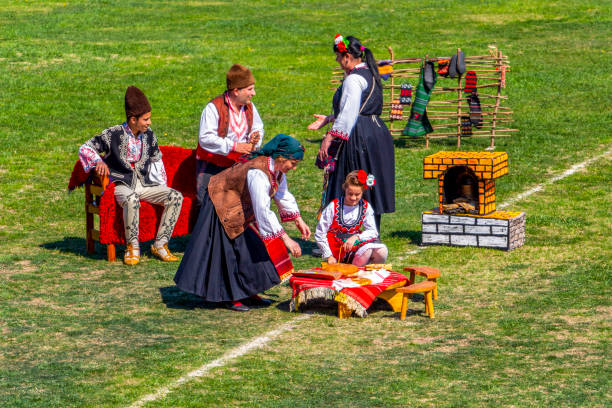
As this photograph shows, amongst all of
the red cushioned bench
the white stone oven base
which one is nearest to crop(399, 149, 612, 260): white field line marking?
the white stone oven base

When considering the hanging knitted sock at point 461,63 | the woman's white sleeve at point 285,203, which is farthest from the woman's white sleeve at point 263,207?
the hanging knitted sock at point 461,63

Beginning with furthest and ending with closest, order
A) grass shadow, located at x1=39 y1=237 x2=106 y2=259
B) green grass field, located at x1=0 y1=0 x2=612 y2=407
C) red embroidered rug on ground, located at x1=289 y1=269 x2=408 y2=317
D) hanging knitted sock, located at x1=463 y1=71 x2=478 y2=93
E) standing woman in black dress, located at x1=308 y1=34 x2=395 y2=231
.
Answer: hanging knitted sock, located at x1=463 y1=71 x2=478 y2=93 < grass shadow, located at x1=39 y1=237 x2=106 y2=259 < standing woman in black dress, located at x1=308 y1=34 x2=395 y2=231 < red embroidered rug on ground, located at x1=289 y1=269 x2=408 y2=317 < green grass field, located at x1=0 y1=0 x2=612 y2=407

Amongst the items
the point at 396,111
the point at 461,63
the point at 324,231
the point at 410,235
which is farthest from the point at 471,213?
the point at 396,111

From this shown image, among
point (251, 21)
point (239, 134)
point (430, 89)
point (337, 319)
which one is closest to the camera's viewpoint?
point (337, 319)

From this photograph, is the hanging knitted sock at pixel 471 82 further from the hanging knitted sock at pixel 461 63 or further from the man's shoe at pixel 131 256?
the man's shoe at pixel 131 256

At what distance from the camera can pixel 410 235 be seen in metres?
12.4

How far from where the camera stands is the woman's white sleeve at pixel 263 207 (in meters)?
8.60

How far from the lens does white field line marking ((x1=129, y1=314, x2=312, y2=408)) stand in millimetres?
7016

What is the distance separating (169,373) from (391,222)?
617 centimetres

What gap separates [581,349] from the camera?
7.91 m

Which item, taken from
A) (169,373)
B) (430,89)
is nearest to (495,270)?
→ (169,373)

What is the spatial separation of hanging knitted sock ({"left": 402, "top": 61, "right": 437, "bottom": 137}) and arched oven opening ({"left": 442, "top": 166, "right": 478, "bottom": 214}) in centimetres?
642

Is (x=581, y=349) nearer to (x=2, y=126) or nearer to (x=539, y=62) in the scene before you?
(x=2, y=126)

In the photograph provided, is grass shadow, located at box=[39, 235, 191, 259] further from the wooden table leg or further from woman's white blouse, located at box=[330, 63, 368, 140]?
the wooden table leg
